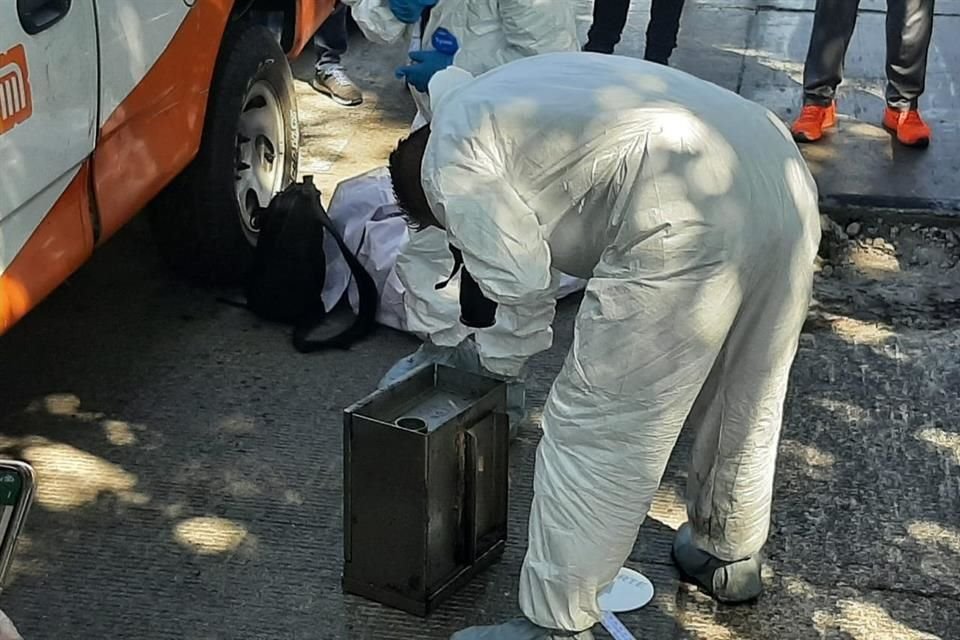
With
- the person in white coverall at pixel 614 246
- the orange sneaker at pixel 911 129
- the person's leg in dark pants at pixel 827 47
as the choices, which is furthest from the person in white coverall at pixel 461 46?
the orange sneaker at pixel 911 129

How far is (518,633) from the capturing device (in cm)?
306

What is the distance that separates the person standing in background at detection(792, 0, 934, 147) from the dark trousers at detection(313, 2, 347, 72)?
2.24m

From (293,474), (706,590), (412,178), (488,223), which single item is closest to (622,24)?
(293,474)

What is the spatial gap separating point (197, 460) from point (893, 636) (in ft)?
6.19

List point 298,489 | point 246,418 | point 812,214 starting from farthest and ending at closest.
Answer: point 246,418, point 298,489, point 812,214

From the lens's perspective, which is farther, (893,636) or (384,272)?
(384,272)

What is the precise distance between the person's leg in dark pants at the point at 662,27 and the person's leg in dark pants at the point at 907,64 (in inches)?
39.9

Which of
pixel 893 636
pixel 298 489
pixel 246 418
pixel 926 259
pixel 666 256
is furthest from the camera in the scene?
pixel 926 259

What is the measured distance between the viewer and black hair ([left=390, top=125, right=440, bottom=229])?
9.45ft

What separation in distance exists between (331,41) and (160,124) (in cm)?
300

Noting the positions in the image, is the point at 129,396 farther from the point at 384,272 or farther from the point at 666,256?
the point at 666,256

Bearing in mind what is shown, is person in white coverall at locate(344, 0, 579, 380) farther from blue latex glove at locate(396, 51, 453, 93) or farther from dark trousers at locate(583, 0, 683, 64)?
dark trousers at locate(583, 0, 683, 64)

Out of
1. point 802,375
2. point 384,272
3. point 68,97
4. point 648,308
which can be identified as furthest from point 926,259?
point 68,97

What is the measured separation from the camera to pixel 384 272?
471cm
